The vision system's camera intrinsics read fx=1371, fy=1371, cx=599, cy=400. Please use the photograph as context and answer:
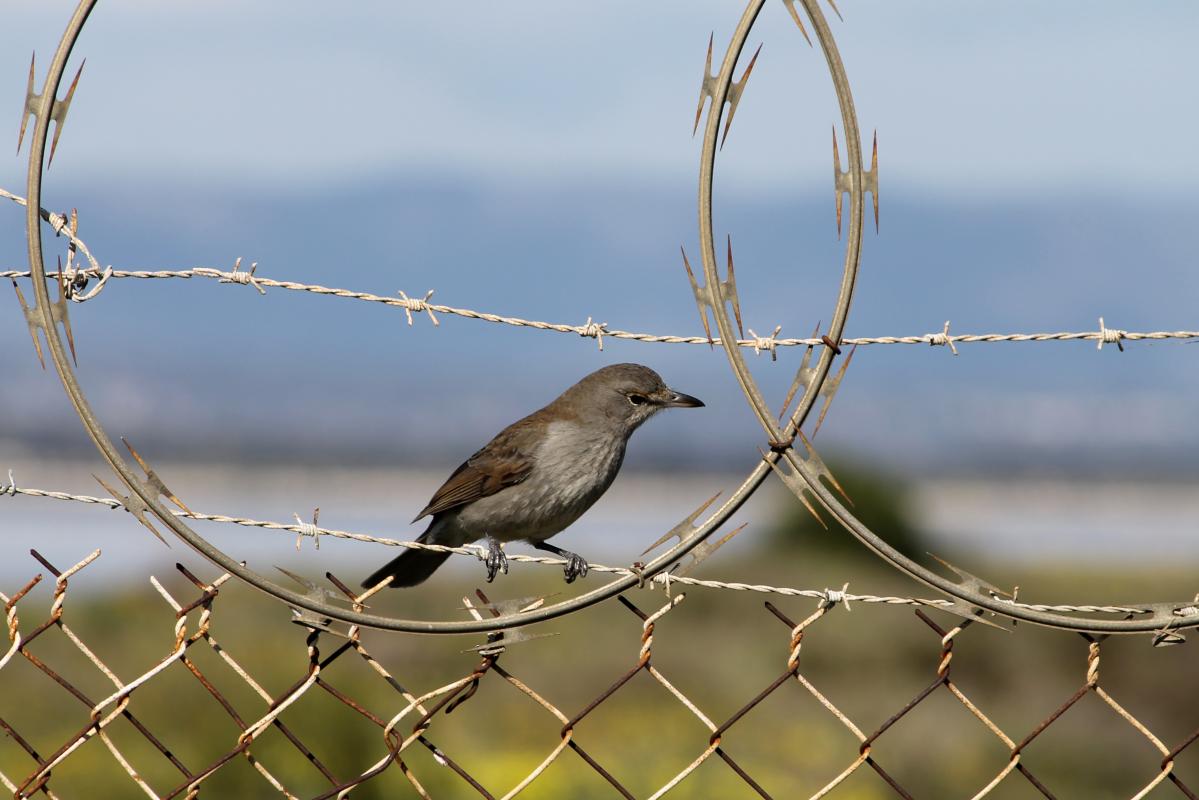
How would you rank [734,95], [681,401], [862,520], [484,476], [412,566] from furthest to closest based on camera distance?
[862,520] → [484,476] → [681,401] → [412,566] → [734,95]

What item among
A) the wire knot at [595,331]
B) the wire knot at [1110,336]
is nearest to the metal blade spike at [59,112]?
the wire knot at [595,331]

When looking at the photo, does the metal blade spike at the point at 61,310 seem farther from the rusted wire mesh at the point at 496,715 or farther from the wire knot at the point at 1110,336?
the wire knot at the point at 1110,336

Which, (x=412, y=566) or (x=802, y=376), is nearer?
(x=802, y=376)

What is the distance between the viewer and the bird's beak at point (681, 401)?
5.40 meters

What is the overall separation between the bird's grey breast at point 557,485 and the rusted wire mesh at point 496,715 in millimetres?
731

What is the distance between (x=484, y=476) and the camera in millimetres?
5820

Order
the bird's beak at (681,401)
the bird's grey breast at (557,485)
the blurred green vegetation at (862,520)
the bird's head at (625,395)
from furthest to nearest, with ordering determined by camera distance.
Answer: the blurred green vegetation at (862,520) < the bird's head at (625,395) < the bird's grey breast at (557,485) < the bird's beak at (681,401)

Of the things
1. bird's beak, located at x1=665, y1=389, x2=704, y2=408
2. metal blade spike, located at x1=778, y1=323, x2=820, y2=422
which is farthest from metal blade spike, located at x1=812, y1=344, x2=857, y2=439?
A: bird's beak, located at x1=665, y1=389, x2=704, y2=408

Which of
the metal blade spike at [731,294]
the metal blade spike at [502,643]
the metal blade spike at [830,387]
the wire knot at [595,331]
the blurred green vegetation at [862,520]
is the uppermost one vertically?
the metal blade spike at [731,294]

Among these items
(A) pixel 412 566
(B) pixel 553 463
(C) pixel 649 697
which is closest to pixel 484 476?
(B) pixel 553 463

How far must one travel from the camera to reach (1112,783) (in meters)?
9.20

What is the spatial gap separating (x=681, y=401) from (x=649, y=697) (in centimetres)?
567

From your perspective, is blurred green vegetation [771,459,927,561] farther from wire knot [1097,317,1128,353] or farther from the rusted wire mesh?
wire knot [1097,317,1128,353]

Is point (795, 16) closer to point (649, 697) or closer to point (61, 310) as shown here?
point (61, 310)
